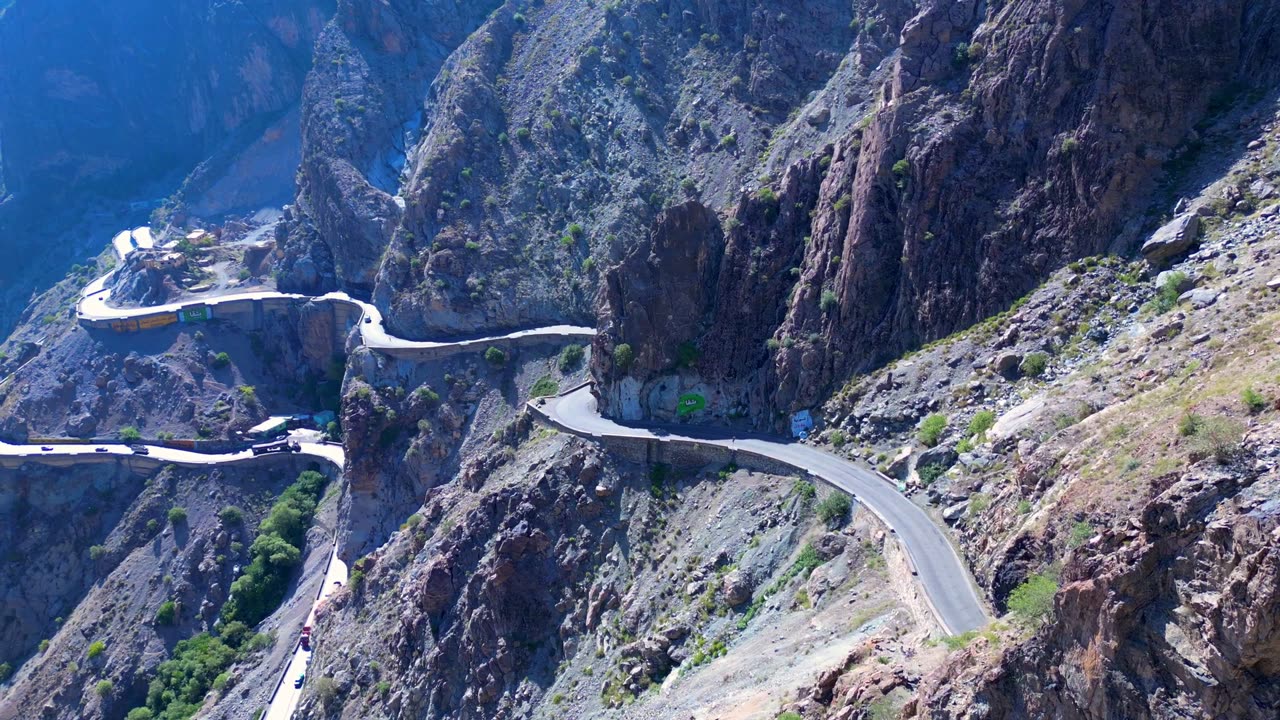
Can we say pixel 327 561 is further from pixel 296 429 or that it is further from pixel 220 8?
pixel 220 8

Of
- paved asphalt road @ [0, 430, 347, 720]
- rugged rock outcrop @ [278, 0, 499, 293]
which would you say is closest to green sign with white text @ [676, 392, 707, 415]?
paved asphalt road @ [0, 430, 347, 720]

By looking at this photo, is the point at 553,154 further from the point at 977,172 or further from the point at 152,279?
the point at 152,279

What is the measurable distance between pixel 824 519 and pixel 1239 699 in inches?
913

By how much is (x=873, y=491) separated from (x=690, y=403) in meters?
17.4

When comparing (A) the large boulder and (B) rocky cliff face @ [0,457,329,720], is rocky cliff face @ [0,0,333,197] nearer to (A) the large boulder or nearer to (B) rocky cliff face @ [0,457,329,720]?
(B) rocky cliff face @ [0,457,329,720]

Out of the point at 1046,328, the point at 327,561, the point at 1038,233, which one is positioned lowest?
the point at 1046,328

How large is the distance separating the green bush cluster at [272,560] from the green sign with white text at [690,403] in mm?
39793

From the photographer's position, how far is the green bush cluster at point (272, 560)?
76562mm

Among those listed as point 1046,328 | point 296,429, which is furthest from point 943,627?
point 296,429

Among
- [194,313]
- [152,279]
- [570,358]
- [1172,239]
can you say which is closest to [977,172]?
[1172,239]

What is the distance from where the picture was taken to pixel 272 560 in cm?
7800

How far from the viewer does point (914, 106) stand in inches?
2061

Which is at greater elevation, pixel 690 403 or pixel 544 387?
pixel 544 387

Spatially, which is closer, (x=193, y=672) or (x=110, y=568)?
(x=193, y=672)
